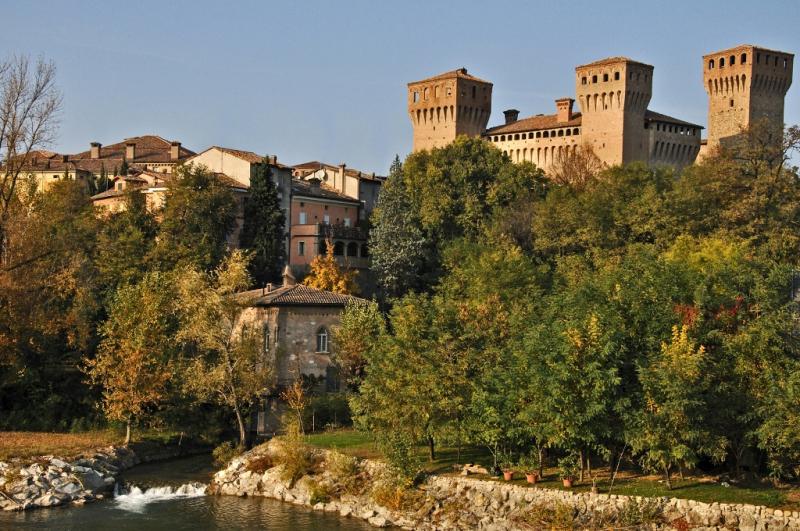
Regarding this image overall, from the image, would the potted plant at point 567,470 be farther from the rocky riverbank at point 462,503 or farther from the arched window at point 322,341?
the arched window at point 322,341

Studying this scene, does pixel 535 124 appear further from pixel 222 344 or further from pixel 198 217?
pixel 222 344

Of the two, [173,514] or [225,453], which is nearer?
[173,514]

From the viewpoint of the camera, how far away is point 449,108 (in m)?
81.8

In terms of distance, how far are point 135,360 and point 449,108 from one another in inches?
1807

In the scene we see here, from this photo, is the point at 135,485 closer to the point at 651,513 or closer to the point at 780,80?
the point at 651,513

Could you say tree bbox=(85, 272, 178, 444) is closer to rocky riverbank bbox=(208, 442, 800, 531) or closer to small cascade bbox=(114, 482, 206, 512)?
small cascade bbox=(114, 482, 206, 512)

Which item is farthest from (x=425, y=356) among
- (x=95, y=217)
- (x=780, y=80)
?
(x=780, y=80)

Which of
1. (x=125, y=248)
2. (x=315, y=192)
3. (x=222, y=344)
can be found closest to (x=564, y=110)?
(x=315, y=192)

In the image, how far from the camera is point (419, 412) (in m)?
34.8

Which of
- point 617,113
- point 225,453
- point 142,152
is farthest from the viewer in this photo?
point 142,152

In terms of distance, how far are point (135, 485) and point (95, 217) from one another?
28418mm

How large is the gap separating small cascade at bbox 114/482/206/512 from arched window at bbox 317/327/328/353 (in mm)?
10434

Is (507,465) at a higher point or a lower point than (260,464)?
higher

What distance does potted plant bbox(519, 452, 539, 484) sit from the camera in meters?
32.0
